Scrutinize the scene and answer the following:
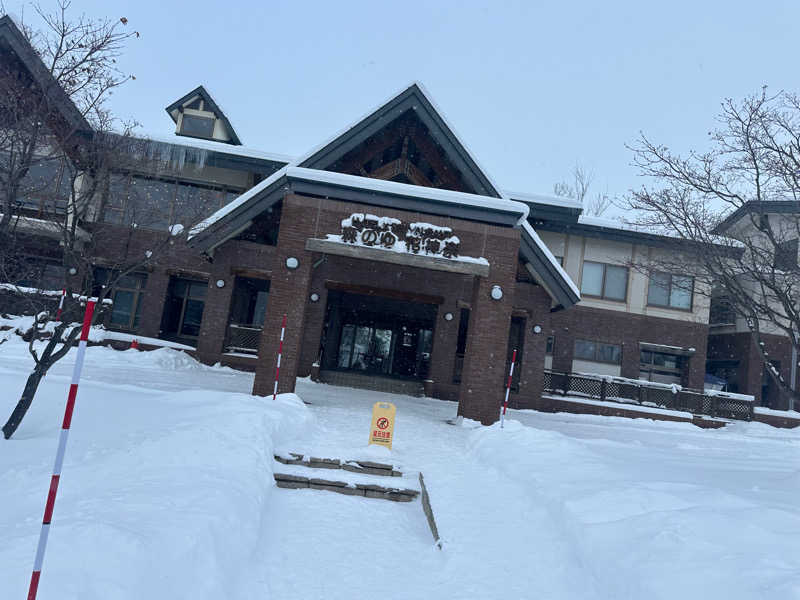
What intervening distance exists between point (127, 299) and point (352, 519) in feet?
56.4

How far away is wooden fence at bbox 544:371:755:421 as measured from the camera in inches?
740

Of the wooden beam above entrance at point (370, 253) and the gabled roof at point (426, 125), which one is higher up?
the gabled roof at point (426, 125)

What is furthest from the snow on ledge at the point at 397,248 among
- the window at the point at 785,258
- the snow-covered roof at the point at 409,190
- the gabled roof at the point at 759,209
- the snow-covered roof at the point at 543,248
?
the window at the point at 785,258

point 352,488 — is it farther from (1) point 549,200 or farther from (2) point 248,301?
(1) point 549,200

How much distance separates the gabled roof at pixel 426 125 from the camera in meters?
11.9

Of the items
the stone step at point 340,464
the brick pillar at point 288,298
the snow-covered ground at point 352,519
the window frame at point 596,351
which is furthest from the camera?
the window frame at point 596,351

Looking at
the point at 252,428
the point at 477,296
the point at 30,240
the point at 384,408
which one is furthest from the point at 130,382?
the point at 30,240

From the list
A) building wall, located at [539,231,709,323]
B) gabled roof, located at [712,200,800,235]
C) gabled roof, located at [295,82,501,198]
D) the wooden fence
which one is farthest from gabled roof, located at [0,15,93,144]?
building wall, located at [539,231,709,323]

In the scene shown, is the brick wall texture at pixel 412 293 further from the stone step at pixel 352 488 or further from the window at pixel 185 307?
the stone step at pixel 352 488

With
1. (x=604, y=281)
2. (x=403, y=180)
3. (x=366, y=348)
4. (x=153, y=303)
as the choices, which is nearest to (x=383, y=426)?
(x=403, y=180)

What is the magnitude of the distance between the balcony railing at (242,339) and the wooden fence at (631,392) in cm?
1048

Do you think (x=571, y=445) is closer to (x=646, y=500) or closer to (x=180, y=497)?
(x=646, y=500)

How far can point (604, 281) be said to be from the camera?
20.8 meters

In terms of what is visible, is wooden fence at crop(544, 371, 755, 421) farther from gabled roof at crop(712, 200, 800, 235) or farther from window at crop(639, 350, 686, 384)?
gabled roof at crop(712, 200, 800, 235)
